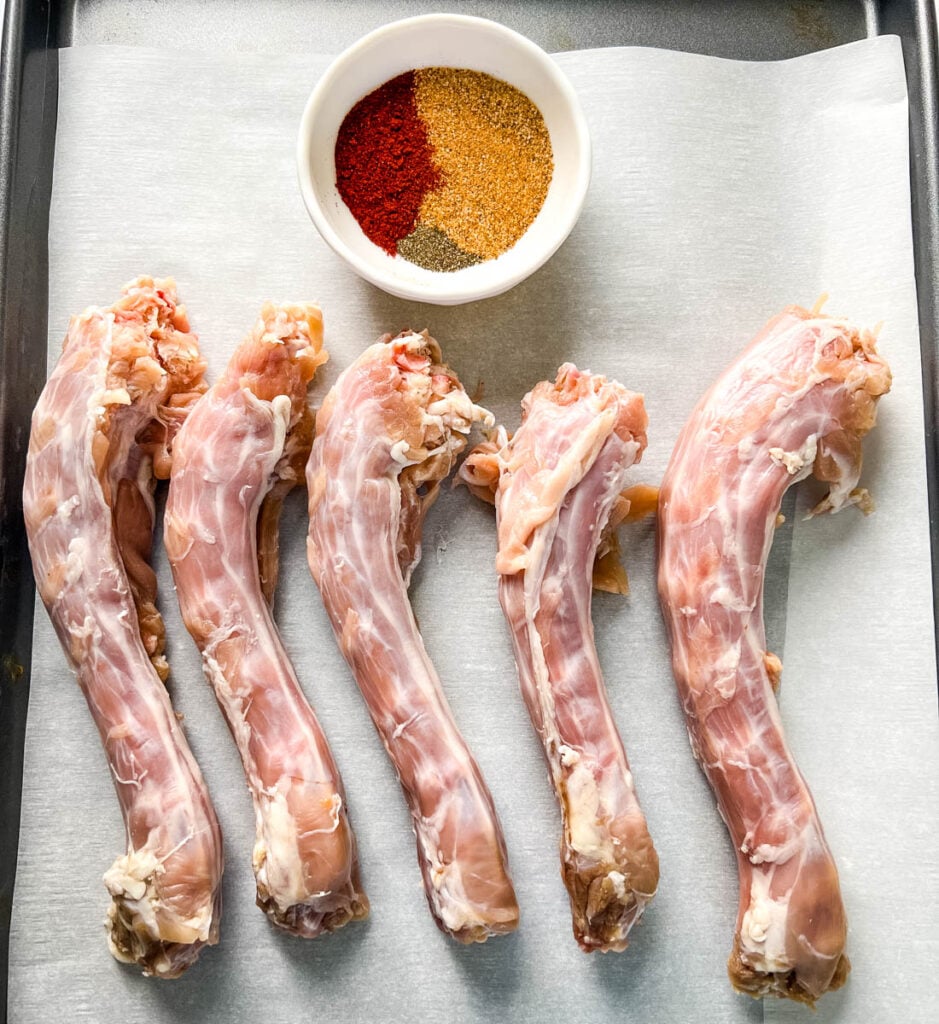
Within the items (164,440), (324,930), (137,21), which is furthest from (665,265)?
(324,930)

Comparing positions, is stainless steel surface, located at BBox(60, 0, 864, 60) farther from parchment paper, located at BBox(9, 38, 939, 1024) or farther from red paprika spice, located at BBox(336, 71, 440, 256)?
red paprika spice, located at BBox(336, 71, 440, 256)

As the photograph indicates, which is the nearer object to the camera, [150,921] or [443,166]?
[150,921]

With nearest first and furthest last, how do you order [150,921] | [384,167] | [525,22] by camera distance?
1. [150,921]
2. [384,167]
3. [525,22]

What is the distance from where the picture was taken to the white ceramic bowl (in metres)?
1.76

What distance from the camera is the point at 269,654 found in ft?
5.88

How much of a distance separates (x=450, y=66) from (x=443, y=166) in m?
0.19

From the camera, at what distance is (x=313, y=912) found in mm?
1730

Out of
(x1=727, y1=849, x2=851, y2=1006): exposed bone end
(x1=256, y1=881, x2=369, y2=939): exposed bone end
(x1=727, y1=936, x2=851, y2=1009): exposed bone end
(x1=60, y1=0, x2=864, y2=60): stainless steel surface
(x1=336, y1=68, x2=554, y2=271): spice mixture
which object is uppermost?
(x1=60, y1=0, x2=864, y2=60): stainless steel surface

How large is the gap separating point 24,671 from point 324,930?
2.28 feet

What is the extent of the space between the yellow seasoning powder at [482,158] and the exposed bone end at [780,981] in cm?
129

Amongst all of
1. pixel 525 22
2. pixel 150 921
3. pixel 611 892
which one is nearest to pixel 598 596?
pixel 611 892

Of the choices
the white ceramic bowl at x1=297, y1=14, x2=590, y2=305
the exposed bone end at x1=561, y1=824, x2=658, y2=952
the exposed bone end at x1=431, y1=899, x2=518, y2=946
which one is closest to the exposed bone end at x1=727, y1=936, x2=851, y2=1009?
the exposed bone end at x1=561, y1=824, x2=658, y2=952

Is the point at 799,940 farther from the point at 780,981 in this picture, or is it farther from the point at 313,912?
the point at 313,912

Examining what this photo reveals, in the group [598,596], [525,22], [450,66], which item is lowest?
[598,596]
